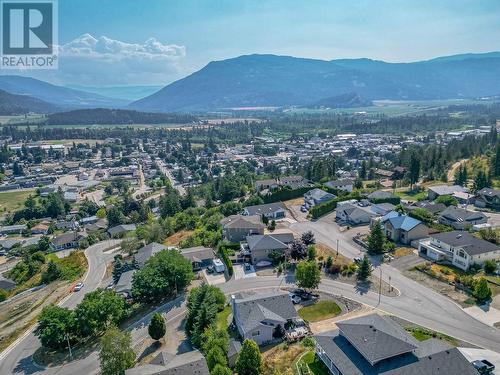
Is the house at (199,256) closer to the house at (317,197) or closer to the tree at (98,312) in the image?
the tree at (98,312)

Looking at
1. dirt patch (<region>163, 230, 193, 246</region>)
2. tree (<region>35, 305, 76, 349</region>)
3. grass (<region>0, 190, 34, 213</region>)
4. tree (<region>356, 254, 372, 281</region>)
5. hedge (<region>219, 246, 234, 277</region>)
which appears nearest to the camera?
tree (<region>35, 305, 76, 349</region>)

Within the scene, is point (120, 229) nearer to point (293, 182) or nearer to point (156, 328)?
point (293, 182)

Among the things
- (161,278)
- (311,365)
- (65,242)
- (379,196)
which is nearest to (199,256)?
(161,278)

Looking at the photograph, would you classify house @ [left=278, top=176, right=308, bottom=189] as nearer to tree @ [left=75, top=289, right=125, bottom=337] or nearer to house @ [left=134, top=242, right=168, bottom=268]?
house @ [left=134, top=242, right=168, bottom=268]

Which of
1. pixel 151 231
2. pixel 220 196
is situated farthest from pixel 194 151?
pixel 151 231

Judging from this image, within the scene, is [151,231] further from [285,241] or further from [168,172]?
[168,172]

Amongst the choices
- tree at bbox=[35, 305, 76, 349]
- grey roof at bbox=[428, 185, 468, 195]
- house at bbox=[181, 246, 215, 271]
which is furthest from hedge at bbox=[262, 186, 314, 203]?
tree at bbox=[35, 305, 76, 349]

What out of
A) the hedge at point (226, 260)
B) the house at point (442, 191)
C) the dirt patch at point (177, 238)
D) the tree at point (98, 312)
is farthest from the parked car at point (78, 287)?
the house at point (442, 191)

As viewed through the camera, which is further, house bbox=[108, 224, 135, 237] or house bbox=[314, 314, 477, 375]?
house bbox=[108, 224, 135, 237]
